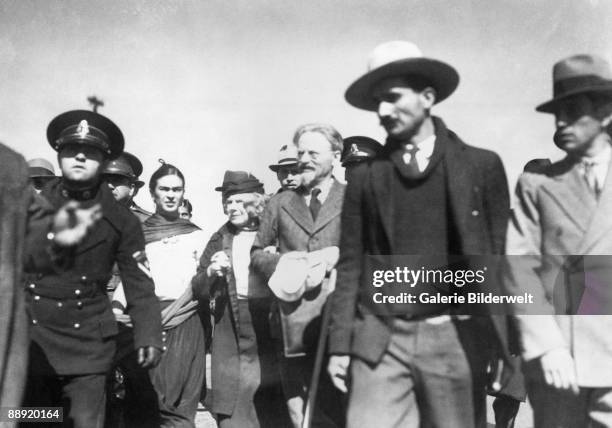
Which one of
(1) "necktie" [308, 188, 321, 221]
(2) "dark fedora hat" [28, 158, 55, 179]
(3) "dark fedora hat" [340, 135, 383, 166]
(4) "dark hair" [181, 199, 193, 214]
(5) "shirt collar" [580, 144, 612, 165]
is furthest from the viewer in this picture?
(4) "dark hair" [181, 199, 193, 214]

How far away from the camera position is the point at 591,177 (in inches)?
122

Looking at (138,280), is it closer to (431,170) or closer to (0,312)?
(0,312)

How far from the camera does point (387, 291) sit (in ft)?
10.4

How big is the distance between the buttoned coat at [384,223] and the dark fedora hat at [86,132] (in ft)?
5.01

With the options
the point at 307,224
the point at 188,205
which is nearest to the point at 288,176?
the point at 307,224

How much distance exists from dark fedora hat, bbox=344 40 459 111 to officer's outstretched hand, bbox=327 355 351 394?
1097 millimetres

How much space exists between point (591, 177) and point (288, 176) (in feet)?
8.59

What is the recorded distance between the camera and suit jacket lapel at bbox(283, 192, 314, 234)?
4355mm

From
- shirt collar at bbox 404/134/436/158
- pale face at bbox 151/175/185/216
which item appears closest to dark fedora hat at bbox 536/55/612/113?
shirt collar at bbox 404/134/436/158

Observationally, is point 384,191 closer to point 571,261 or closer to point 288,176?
point 571,261

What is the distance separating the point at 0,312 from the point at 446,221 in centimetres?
175

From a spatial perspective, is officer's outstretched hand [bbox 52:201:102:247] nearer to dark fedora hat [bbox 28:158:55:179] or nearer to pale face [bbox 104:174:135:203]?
pale face [bbox 104:174:135:203]

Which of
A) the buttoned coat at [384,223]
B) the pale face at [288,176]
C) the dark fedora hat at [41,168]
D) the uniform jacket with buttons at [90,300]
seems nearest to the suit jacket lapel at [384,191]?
the buttoned coat at [384,223]

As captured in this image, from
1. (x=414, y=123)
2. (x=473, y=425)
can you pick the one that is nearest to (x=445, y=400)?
(x=473, y=425)
